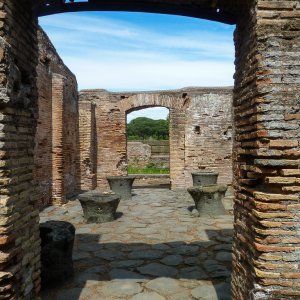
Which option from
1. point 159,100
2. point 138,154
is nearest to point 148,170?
point 138,154

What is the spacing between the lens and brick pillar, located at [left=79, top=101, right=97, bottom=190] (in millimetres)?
13000

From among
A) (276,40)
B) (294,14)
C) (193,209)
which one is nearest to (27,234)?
(276,40)

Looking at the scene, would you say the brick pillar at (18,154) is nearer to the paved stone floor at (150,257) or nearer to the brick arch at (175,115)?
the paved stone floor at (150,257)

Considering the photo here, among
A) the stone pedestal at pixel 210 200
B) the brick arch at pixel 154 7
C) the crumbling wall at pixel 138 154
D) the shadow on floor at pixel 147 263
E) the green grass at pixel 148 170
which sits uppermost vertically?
the brick arch at pixel 154 7

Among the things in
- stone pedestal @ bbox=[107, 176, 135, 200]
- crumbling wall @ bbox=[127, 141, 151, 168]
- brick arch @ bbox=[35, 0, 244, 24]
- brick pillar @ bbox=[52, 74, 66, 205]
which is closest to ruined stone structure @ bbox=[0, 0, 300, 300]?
brick arch @ bbox=[35, 0, 244, 24]

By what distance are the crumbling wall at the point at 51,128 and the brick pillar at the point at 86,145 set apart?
5.29 ft

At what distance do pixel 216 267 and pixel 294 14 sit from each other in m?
3.58

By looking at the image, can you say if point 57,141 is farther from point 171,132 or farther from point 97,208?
point 171,132

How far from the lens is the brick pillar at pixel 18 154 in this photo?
285 cm

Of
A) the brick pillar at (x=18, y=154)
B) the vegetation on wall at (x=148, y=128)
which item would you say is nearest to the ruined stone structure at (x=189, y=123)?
the brick pillar at (x=18, y=154)

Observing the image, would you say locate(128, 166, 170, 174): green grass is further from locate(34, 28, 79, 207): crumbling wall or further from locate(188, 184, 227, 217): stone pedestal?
locate(188, 184, 227, 217): stone pedestal

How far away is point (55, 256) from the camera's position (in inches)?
175

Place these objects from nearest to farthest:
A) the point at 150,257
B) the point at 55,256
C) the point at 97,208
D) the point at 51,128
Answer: the point at 55,256
the point at 150,257
the point at 97,208
the point at 51,128

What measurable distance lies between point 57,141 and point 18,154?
691cm
